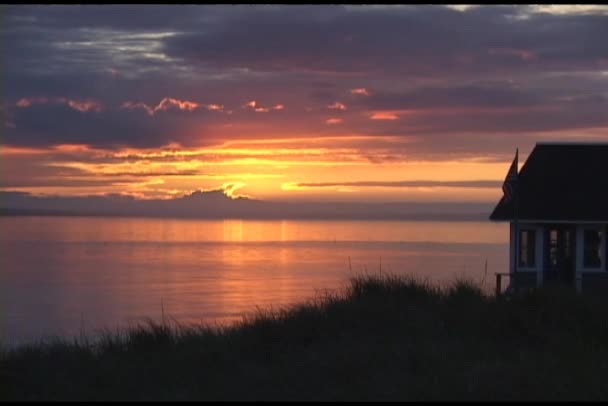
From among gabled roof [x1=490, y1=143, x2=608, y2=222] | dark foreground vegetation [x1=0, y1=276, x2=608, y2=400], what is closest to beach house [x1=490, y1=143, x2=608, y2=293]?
gabled roof [x1=490, y1=143, x2=608, y2=222]

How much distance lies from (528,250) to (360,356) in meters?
18.9

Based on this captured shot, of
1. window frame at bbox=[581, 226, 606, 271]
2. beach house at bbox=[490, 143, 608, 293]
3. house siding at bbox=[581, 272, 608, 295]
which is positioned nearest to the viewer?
house siding at bbox=[581, 272, 608, 295]

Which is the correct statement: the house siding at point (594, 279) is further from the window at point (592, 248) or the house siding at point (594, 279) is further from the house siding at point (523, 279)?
the house siding at point (523, 279)

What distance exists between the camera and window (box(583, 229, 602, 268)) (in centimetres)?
2925

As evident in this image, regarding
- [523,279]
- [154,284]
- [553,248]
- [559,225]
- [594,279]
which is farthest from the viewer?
[154,284]

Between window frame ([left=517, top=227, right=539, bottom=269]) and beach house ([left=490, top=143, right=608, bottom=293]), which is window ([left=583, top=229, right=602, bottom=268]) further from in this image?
window frame ([left=517, top=227, right=539, bottom=269])

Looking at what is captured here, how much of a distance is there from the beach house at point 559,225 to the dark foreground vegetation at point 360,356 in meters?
13.7

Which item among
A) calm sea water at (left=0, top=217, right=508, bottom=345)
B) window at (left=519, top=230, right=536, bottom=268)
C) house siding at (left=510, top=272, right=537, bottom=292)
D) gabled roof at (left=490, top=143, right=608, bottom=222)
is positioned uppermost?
gabled roof at (left=490, top=143, right=608, bottom=222)

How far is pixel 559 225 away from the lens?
29.6 m

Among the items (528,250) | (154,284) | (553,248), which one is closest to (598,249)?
(553,248)

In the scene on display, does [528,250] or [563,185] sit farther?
[563,185]

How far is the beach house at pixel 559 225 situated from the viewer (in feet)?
94.7

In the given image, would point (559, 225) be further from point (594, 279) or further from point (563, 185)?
point (594, 279)

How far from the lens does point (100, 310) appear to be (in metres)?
40.1
